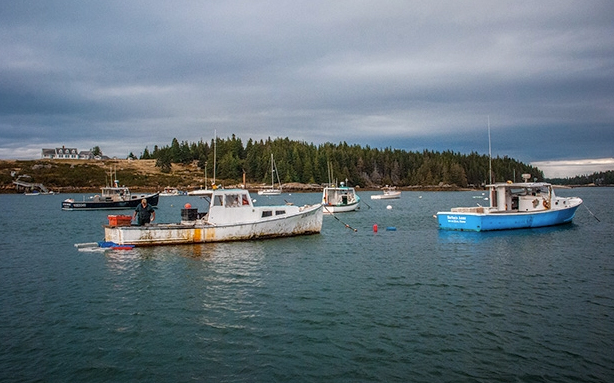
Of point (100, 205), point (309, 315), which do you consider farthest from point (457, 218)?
point (100, 205)

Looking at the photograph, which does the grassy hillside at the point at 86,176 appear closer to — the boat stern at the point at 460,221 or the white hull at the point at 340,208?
the white hull at the point at 340,208

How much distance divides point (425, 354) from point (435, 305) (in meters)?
4.84

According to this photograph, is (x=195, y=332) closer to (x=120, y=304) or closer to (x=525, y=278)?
(x=120, y=304)

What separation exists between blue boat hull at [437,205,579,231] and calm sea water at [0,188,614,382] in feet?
Answer: 25.2

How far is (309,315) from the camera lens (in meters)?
15.8

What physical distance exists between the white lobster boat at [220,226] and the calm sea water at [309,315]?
73.3 inches

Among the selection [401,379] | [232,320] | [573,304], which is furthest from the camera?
[573,304]

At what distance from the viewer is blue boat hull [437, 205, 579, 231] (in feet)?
123

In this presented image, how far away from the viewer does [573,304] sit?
16.8m

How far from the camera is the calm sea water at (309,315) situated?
11.6 metres

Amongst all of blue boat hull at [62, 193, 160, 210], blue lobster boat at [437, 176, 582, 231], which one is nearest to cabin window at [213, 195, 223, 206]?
blue lobster boat at [437, 176, 582, 231]

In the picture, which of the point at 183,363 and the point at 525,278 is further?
the point at 525,278

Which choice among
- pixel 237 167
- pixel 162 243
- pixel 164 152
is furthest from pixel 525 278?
pixel 164 152

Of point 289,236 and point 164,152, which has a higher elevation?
point 164,152
